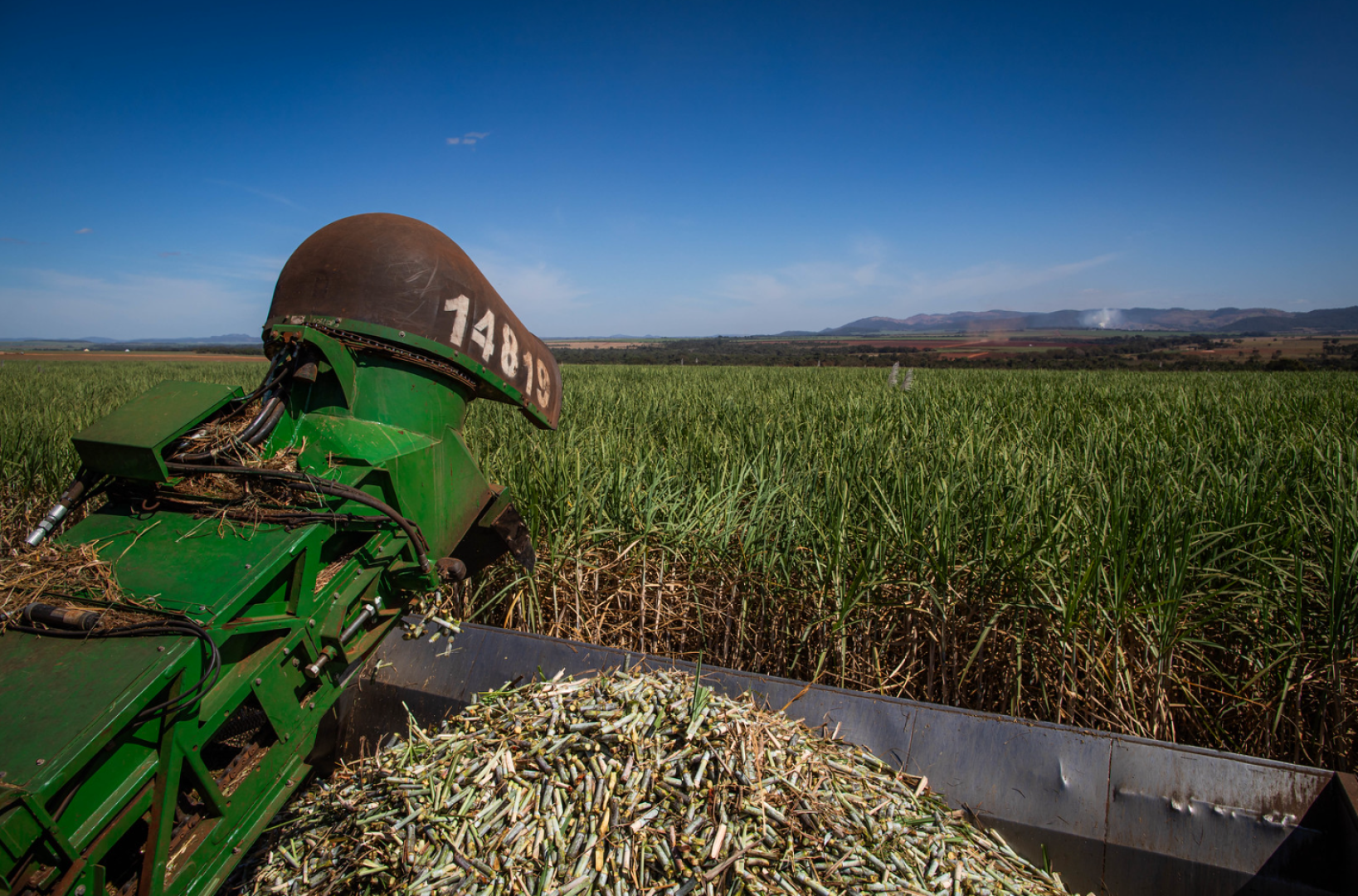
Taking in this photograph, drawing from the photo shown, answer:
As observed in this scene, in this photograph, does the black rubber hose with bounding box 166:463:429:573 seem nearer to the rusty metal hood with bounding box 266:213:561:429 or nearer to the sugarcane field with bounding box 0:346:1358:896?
the sugarcane field with bounding box 0:346:1358:896

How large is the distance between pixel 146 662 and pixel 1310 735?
3.62 m

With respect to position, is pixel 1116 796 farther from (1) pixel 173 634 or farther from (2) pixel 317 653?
(1) pixel 173 634

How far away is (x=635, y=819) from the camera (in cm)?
163

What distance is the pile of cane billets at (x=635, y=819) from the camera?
1562 mm

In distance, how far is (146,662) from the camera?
1.24m

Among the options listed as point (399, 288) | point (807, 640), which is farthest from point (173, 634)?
point (807, 640)

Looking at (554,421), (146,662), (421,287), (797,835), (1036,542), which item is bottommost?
(797,835)

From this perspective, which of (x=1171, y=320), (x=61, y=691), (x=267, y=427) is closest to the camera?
(x=61, y=691)

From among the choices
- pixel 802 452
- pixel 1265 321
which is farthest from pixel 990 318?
pixel 802 452

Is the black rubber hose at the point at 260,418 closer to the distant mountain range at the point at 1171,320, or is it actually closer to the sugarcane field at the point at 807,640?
the sugarcane field at the point at 807,640

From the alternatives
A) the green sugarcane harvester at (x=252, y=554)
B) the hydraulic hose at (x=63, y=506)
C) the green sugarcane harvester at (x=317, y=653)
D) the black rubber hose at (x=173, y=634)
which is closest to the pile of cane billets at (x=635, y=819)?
the green sugarcane harvester at (x=317, y=653)

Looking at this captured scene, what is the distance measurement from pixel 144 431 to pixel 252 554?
46cm

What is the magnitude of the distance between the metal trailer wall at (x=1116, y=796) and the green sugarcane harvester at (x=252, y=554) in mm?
402

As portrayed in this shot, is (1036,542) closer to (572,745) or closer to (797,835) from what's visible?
(797,835)
